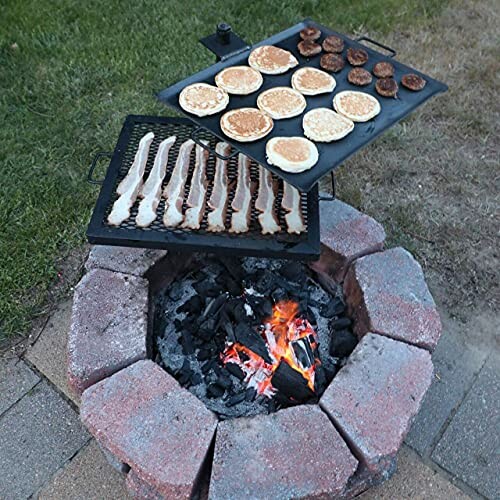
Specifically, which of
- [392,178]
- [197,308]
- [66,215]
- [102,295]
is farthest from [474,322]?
[66,215]

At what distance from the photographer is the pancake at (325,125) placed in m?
2.21

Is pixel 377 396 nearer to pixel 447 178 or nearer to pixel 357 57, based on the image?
pixel 357 57

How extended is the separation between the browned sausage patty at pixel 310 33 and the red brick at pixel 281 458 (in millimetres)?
1758

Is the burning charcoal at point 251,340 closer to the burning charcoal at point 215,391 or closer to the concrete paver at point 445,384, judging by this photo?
the burning charcoal at point 215,391

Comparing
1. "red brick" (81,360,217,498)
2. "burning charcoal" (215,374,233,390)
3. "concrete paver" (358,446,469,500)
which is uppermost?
"red brick" (81,360,217,498)

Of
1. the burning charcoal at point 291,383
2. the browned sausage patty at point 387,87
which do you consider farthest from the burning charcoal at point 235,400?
the browned sausage patty at point 387,87

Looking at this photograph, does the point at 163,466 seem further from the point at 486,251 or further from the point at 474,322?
the point at 486,251

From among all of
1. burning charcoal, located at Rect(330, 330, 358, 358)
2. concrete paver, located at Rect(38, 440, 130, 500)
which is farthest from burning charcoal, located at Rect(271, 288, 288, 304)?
concrete paver, located at Rect(38, 440, 130, 500)

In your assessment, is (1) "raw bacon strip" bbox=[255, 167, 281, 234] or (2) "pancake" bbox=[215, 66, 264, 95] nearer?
(1) "raw bacon strip" bbox=[255, 167, 281, 234]

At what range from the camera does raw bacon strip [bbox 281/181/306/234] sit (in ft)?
7.43

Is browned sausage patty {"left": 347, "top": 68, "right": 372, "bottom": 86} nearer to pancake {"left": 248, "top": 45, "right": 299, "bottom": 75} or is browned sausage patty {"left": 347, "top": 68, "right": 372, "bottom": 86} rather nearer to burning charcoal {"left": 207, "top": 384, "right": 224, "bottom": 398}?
pancake {"left": 248, "top": 45, "right": 299, "bottom": 75}

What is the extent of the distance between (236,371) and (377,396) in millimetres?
679

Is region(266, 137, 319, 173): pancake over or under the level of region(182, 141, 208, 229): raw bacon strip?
over

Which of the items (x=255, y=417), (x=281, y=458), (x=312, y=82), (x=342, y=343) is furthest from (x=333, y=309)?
(x=312, y=82)
